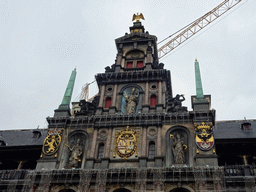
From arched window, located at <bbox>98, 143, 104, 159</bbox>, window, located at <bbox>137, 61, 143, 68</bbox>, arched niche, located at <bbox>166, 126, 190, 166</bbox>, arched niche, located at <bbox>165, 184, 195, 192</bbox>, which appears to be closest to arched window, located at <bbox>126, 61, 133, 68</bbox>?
window, located at <bbox>137, 61, 143, 68</bbox>

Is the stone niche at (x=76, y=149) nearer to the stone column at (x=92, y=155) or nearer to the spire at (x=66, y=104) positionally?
the stone column at (x=92, y=155)

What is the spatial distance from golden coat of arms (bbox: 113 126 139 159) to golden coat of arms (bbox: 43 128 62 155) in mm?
6253

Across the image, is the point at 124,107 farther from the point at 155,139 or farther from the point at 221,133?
the point at 221,133

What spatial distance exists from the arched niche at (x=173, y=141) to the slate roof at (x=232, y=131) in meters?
3.89

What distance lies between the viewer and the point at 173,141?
3142cm

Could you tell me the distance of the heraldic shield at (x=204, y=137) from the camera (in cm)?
2992

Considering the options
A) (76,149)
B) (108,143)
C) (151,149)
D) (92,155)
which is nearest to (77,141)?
(76,149)

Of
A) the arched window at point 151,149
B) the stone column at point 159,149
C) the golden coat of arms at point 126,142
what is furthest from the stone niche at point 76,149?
the stone column at point 159,149

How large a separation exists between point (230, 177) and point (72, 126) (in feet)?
55.5

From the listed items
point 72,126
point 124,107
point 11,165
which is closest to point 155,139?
point 124,107

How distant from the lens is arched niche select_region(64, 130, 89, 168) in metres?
32.1

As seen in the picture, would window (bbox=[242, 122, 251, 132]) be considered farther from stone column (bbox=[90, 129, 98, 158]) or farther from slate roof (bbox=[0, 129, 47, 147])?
slate roof (bbox=[0, 129, 47, 147])

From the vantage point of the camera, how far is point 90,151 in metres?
32.1

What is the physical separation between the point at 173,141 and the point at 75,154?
390 inches
